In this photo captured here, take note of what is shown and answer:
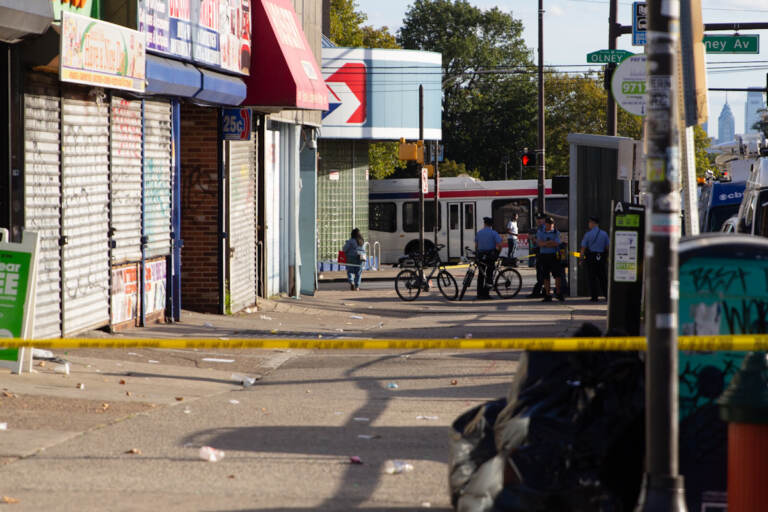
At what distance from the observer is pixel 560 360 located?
5656 mm

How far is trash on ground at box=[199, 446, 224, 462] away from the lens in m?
7.27

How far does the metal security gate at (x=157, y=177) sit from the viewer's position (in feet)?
49.3

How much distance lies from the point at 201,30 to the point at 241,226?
4.21 meters

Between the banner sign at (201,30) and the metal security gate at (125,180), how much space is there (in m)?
0.93

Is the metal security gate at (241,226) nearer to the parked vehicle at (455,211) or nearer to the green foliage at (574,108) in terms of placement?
the parked vehicle at (455,211)

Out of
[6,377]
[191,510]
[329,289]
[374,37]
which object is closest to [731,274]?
[191,510]

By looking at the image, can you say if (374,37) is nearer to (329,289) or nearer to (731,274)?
(329,289)

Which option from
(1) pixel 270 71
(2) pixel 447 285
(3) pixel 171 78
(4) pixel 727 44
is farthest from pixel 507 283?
(3) pixel 171 78

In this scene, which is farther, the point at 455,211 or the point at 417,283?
the point at 455,211

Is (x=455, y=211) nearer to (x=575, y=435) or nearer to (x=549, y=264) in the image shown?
(x=549, y=264)

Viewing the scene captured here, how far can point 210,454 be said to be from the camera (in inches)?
287

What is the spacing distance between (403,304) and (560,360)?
58.1 ft

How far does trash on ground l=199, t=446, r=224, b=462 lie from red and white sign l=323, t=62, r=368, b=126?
28870 mm

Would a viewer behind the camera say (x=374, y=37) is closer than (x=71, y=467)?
No
